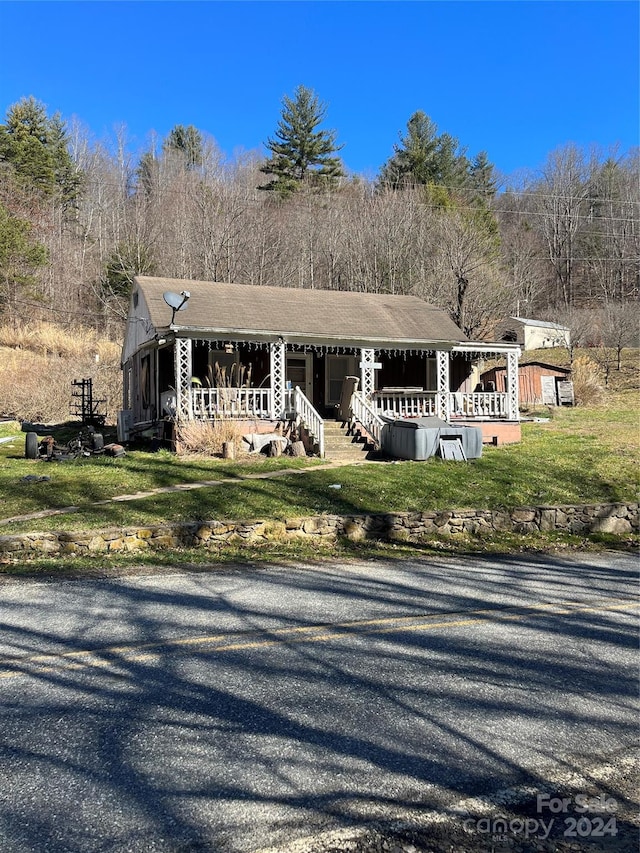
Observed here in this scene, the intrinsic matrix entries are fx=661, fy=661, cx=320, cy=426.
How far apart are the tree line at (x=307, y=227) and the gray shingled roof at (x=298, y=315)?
10070 mm

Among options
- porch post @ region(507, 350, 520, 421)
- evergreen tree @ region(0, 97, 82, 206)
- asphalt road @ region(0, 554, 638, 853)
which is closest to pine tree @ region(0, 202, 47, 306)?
evergreen tree @ region(0, 97, 82, 206)

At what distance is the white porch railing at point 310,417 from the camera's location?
1647 cm

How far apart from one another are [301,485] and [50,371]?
20.9 metres

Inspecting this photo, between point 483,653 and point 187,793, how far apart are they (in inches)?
117

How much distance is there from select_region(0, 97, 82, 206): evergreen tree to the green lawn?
31678 mm

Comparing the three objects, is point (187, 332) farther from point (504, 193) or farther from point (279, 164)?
point (504, 193)

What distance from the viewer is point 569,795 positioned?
348cm

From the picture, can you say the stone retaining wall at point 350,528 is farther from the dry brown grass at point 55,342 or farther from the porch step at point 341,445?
the dry brown grass at point 55,342

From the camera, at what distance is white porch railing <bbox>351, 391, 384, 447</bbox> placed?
17.4 m

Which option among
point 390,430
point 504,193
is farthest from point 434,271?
point 504,193

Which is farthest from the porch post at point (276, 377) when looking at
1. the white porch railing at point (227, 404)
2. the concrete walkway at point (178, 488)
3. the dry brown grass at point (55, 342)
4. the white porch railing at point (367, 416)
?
the dry brown grass at point (55, 342)

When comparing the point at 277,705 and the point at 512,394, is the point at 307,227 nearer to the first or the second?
the point at 512,394

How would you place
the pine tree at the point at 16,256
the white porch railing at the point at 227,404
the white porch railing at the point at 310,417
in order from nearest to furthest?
1. the white porch railing at the point at 310,417
2. the white porch railing at the point at 227,404
3. the pine tree at the point at 16,256

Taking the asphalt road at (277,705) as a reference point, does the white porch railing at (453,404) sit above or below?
above
